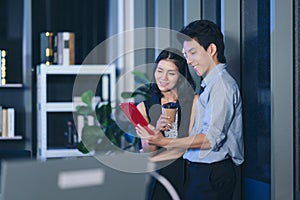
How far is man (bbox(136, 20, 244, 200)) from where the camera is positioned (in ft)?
9.04

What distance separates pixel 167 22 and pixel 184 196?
144 centimetres

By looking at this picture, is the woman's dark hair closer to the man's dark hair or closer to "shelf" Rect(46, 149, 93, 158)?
the man's dark hair

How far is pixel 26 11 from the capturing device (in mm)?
5031

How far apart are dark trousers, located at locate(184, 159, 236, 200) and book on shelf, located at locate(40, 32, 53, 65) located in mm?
2566

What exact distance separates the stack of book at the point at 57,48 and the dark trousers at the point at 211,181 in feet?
8.33

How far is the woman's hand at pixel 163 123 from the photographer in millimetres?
2904

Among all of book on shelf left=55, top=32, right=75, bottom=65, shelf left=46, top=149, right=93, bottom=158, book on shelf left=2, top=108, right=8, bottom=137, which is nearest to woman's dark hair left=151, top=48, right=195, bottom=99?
shelf left=46, top=149, right=93, bottom=158

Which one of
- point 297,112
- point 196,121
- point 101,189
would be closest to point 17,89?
point 196,121

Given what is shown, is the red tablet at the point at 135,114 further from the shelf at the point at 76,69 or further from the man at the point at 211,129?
the shelf at the point at 76,69

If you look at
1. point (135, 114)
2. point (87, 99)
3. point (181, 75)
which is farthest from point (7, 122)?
point (181, 75)

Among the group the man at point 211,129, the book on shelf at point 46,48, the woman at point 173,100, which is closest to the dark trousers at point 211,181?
the man at point 211,129

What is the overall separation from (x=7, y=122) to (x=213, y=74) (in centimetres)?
267

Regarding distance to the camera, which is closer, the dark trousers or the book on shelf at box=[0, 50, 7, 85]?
the dark trousers

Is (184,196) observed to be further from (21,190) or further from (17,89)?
(17,89)
